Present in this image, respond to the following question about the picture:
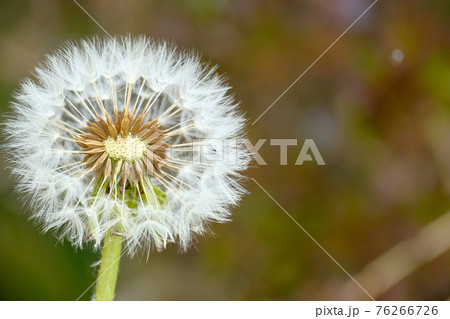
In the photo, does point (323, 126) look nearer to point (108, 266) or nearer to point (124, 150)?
point (124, 150)

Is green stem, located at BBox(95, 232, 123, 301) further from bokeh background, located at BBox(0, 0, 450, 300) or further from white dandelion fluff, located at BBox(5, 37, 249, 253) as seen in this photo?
bokeh background, located at BBox(0, 0, 450, 300)

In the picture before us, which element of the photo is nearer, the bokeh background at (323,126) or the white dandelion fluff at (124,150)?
the white dandelion fluff at (124,150)

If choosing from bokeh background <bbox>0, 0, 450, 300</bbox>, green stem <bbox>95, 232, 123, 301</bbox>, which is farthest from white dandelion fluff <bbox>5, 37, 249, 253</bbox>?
bokeh background <bbox>0, 0, 450, 300</bbox>

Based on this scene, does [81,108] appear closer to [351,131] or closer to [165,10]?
[165,10]

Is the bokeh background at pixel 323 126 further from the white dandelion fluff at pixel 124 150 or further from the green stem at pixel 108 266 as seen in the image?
the green stem at pixel 108 266

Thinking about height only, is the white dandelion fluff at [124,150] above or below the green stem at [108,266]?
above

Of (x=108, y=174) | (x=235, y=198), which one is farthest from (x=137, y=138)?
(x=235, y=198)

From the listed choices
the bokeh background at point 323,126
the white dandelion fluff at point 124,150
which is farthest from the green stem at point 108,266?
the bokeh background at point 323,126
